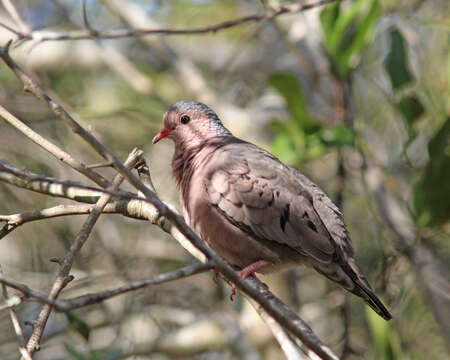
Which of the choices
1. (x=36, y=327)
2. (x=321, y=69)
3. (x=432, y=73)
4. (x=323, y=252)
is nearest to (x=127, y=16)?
(x=321, y=69)

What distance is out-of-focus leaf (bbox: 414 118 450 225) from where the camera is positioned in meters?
4.29

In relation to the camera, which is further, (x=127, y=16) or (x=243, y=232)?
(x=127, y=16)

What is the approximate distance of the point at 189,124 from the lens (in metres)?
4.48

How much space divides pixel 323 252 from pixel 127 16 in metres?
3.56

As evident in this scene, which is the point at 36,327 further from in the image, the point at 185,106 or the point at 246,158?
the point at 185,106

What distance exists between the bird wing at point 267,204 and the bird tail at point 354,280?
114 mm

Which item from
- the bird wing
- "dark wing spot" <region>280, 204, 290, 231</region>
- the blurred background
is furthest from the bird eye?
"dark wing spot" <region>280, 204, 290, 231</region>

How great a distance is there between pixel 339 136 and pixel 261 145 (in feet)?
4.42

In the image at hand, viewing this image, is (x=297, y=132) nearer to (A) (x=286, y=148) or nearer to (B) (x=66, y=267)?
(A) (x=286, y=148)

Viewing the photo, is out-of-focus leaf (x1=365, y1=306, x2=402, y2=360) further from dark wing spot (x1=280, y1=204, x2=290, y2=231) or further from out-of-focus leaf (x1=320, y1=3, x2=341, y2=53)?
out-of-focus leaf (x1=320, y1=3, x2=341, y2=53)

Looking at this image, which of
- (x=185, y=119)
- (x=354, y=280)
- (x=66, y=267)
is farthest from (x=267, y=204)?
(x=66, y=267)

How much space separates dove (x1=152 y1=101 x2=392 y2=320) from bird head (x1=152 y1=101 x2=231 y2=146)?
1.83 feet

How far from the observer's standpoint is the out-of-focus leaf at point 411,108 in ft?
14.4

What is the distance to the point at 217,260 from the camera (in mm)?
2039
